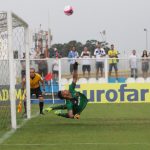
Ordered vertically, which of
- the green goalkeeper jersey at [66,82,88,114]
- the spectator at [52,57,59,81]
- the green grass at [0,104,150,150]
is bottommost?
the green grass at [0,104,150,150]

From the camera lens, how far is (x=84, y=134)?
45.4 feet

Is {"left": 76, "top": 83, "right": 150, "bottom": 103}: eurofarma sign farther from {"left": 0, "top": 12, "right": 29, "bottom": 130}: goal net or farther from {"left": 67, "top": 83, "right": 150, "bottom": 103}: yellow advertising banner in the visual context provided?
{"left": 0, "top": 12, "right": 29, "bottom": 130}: goal net

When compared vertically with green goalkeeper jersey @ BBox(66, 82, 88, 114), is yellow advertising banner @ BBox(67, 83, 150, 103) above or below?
below

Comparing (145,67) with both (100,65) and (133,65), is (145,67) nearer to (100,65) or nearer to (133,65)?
(133,65)

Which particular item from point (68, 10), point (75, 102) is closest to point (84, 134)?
point (75, 102)

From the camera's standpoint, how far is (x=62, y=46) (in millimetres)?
45406

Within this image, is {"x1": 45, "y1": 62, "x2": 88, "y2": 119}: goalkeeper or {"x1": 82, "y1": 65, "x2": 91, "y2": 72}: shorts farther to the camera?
{"x1": 82, "y1": 65, "x2": 91, "y2": 72}: shorts

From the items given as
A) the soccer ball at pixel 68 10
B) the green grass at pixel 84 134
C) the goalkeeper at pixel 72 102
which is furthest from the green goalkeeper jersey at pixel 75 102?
the soccer ball at pixel 68 10

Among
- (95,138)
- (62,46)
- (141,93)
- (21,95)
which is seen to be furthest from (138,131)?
(62,46)

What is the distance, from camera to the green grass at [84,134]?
11.7 meters

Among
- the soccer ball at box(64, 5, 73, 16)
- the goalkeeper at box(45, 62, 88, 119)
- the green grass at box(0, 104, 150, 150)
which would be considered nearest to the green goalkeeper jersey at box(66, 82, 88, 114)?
the goalkeeper at box(45, 62, 88, 119)

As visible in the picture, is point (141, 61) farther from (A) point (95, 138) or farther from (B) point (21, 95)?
(A) point (95, 138)

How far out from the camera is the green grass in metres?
11.7

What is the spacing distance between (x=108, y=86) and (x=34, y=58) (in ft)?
14.1
